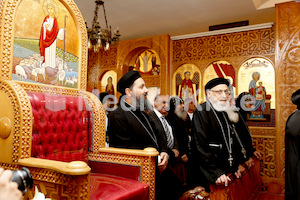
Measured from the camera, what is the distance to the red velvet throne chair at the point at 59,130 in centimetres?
167

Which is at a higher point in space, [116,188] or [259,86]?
[259,86]

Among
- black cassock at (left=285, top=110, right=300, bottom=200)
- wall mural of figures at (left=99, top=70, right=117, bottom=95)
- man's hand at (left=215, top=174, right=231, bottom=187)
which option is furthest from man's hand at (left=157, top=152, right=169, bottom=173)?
wall mural of figures at (left=99, top=70, right=117, bottom=95)

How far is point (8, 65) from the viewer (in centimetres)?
201

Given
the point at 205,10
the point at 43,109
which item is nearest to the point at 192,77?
the point at 205,10

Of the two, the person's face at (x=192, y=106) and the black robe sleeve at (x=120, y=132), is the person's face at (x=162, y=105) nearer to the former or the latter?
A: the black robe sleeve at (x=120, y=132)

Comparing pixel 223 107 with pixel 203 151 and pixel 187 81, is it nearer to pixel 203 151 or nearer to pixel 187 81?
pixel 203 151

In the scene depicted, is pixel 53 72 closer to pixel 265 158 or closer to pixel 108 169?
pixel 108 169

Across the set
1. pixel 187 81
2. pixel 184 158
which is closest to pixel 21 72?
pixel 184 158

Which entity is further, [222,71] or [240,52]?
[222,71]

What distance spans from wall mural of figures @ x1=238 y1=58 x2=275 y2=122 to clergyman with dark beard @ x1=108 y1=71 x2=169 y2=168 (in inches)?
180

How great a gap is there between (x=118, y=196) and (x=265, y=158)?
18.2ft

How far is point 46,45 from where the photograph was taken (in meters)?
2.39

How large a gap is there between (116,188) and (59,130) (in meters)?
0.86

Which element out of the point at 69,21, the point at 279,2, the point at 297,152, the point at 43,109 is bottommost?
the point at 297,152
